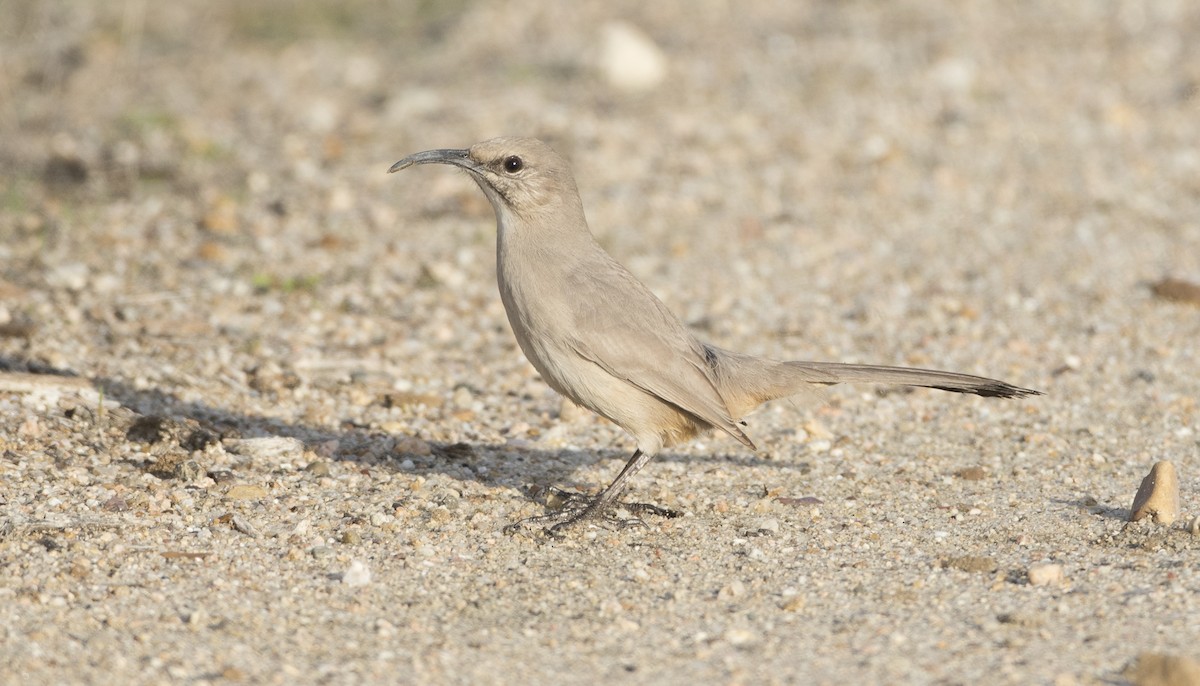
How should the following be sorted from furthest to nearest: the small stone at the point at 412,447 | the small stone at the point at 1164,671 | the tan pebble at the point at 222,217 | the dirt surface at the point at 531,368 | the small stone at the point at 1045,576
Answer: the tan pebble at the point at 222,217, the small stone at the point at 412,447, the small stone at the point at 1045,576, the dirt surface at the point at 531,368, the small stone at the point at 1164,671

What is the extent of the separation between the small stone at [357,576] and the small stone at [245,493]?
0.84m

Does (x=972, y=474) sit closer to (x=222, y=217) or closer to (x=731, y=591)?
(x=731, y=591)

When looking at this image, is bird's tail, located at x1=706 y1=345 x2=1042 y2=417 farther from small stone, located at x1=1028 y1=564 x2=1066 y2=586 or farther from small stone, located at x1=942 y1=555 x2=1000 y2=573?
small stone, located at x1=1028 y1=564 x2=1066 y2=586

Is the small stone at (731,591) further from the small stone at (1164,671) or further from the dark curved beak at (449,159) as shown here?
the dark curved beak at (449,159)

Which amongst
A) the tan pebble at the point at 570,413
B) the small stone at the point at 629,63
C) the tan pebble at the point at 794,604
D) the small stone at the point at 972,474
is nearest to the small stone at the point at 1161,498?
the small stone at the point at 972,474

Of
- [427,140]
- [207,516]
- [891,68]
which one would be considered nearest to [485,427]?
[207,516]

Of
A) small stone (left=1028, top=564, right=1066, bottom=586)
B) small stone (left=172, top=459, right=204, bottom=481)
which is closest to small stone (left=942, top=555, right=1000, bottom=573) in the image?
small stone (left=1028, top=564, right=1066, bottom=586)

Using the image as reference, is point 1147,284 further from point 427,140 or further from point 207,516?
point 207,516

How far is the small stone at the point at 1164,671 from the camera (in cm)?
380

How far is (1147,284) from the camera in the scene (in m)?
8.19

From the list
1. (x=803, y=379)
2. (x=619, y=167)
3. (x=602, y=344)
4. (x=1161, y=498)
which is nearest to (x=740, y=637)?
(x=602, y=344)

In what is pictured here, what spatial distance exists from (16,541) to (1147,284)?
647 cm

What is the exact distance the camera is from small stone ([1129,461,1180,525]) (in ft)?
16.9

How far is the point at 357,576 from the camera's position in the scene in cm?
472
